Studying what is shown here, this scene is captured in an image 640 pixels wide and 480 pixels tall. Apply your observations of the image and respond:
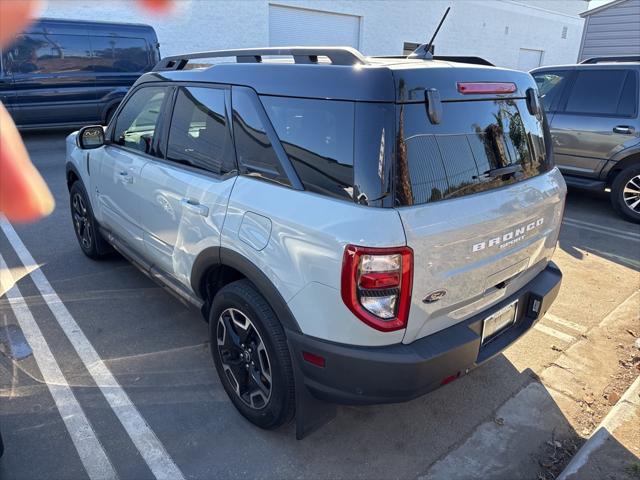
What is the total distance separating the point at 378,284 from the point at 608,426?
5.67 feet

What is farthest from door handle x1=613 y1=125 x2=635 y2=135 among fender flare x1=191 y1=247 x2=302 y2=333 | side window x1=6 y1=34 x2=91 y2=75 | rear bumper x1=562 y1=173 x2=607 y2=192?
side window x1=6 y1=34 x2=91 y2=75

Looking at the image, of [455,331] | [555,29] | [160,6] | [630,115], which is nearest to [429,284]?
[455,331]

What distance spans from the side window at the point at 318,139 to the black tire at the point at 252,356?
0.70m

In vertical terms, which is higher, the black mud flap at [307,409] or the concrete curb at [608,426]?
the black mud flap at [307,409]

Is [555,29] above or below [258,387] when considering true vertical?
above

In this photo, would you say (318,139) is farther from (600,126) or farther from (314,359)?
(600,126)

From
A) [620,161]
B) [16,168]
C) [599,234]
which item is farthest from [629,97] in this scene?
[16,168]

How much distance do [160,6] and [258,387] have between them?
2.26 m

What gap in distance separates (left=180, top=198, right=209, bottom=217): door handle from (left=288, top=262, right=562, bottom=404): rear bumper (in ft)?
2.98

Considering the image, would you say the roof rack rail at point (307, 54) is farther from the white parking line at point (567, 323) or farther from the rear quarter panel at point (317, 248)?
the white parking line at point (567, 323)

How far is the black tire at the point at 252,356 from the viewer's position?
2311mm

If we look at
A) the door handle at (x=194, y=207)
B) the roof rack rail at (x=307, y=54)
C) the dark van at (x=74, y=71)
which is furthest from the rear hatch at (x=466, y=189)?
the dark van at (x=74, y=71)

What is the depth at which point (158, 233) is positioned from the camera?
10.7 feet

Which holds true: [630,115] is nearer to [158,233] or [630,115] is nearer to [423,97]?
[423,97]
